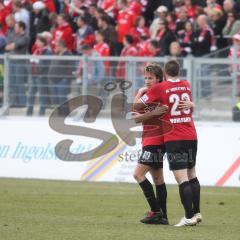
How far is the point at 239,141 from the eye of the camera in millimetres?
17500

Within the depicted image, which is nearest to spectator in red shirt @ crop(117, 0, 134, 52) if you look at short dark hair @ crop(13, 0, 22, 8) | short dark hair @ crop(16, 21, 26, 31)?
short dark hair @ crop(16, 21, 26, 31)

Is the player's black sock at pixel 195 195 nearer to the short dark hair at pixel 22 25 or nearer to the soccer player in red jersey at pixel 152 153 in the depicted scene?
the soccer player in red jersey at pixel 152 153

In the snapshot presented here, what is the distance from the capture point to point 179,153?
36.5ft

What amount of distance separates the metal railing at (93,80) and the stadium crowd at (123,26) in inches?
57.0

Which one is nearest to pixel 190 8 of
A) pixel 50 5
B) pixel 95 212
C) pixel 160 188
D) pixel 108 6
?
pixel 108 6

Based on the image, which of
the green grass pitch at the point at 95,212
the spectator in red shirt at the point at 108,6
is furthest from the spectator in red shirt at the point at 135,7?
the green grass pitch at the point at 95,212

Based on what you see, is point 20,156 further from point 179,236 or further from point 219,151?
point 179,236

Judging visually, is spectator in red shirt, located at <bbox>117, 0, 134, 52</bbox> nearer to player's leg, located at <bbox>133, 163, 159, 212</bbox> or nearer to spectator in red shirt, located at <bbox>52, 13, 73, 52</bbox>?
spectator in red shirt, located at <bbox>52, 13, 73, 52</bbox>

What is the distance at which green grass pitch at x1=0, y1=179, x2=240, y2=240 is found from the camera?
411 inches

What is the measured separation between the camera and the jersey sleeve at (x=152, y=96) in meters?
11.1

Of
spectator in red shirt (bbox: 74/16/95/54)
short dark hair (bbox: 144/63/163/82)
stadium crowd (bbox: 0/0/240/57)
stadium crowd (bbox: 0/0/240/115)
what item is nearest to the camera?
short dark hair (bbox: 144/63/163/82)

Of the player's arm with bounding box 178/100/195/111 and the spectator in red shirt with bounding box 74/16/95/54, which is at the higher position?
the player's arm with bounding box 178/100/195/111

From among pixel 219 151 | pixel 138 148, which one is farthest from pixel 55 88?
pixel 219 151

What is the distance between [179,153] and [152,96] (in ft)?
2.58
